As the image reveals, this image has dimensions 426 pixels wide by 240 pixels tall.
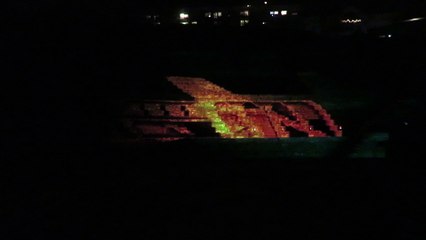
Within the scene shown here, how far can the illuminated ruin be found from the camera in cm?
291

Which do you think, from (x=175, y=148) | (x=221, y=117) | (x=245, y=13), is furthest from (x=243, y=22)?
(x=175, y=148)

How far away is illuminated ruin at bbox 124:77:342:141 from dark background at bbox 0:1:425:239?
0.27 ft

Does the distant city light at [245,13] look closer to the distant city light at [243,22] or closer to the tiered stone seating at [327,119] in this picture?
the distant city light at [243,22]

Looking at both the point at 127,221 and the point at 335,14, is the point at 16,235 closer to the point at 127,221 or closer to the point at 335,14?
the point at 127,221

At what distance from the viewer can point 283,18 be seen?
3469 millimetres

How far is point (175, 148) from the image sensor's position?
288 centimetres

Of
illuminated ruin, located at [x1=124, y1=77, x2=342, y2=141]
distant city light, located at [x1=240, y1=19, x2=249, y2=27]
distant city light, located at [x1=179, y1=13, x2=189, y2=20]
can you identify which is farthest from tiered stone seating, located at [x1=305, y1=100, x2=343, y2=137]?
distant city light, located at [x1=179, y1=13, x2=189, y2=20]

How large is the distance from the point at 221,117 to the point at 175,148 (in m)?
0.33

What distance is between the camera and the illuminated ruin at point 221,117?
291cm

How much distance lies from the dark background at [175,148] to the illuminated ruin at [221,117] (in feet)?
0.27

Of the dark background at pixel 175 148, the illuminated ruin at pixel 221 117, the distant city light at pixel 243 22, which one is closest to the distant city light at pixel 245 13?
the distant city light at pixel 243 22

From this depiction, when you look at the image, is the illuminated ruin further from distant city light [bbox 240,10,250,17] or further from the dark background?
distant city light [bbox 240,10,250,17]

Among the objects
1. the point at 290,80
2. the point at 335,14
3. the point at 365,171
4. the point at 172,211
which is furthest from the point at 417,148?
the point at 172,211

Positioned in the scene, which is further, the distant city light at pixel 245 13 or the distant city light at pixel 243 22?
the distant city light at pixel 245 13
